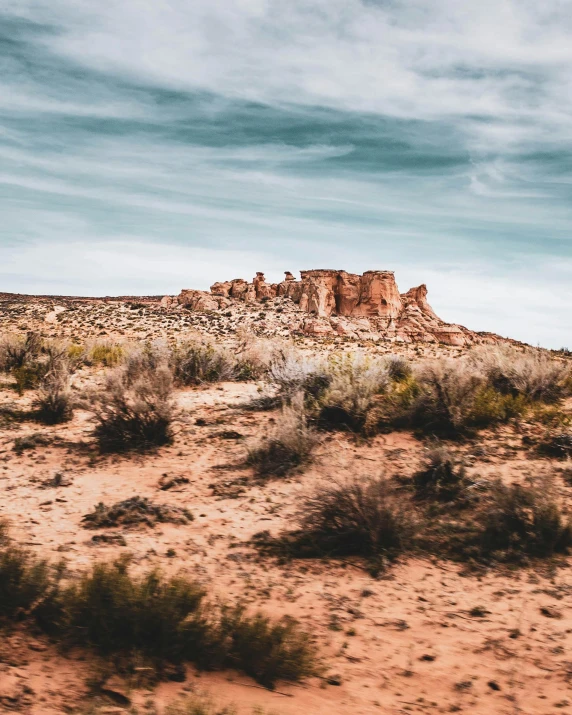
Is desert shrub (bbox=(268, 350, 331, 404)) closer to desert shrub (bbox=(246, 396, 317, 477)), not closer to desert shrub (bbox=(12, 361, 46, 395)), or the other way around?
desert shrub (bbox=(246, 396, 317, 477))

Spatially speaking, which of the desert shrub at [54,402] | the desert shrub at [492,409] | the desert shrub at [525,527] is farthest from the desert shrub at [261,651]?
the desert shrub at [54,402]

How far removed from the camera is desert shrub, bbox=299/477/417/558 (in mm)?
5934

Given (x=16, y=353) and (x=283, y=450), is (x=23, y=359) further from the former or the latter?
(x=283, y=450)

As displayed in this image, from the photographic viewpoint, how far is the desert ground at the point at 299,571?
342 centimetres

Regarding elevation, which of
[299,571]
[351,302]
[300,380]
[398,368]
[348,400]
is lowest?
[299,571]

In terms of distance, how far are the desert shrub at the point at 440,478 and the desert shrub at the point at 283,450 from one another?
1.74 meters

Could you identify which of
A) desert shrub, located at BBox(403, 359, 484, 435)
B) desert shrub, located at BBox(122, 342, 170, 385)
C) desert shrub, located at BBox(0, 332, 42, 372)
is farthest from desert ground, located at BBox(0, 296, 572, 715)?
desert shrub, located at BBox(0, 332, 42, 372)

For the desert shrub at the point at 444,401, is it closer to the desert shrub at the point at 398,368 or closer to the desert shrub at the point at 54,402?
the desert shrub at the point at 398,368

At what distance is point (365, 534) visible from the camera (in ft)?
19.6

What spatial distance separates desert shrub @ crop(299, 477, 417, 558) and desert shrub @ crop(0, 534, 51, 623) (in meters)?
2.88

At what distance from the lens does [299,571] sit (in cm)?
550

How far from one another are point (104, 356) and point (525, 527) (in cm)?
1513

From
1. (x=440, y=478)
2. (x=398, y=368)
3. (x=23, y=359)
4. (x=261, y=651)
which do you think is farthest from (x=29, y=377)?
(x=261, y=651)

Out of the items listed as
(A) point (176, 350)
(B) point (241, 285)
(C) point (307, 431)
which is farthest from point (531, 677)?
(B) point (241, 285)
